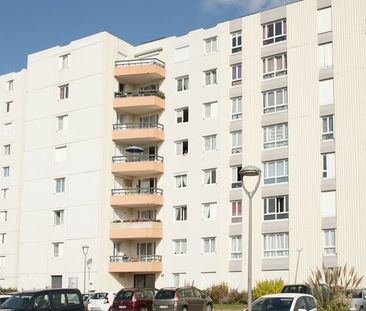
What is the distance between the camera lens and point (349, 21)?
49000 mm

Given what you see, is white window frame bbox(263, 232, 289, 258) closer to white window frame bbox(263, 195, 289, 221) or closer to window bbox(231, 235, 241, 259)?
white window frame bbox(263, 195, 289, 221)

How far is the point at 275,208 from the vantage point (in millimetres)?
49938

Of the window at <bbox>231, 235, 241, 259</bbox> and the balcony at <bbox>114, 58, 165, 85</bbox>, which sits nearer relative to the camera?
the window at <bbox>231, 235, 241, 259</bbox>

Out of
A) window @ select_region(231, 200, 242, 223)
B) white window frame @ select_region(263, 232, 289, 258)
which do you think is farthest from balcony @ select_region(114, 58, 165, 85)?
white window frame @ select_region(263, 232, 289, 258)

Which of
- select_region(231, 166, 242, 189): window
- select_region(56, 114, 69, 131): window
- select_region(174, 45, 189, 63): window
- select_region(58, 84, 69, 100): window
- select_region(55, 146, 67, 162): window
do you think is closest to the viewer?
select_region(231, 166, 242, 189): window

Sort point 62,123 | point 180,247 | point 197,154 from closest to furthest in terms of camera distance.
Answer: point 180,247, point 197,154, point 62,123

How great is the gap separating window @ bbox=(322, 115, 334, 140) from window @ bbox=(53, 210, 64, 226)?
23.2 m

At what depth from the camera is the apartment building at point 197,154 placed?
158ft

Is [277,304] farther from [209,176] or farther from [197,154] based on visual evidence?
[197,154]

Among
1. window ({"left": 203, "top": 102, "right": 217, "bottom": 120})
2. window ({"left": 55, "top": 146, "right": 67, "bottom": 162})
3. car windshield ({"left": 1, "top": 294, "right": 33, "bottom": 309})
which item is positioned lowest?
car windshield ({"left": 1, "top": 294, "right": 33, "bottom": 309})

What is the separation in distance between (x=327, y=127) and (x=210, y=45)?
12.8m

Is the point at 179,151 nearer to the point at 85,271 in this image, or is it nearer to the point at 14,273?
the point at 85,271

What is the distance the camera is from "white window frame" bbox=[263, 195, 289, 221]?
49.4 metres

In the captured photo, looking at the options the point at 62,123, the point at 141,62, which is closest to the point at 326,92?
the point at 141,62
